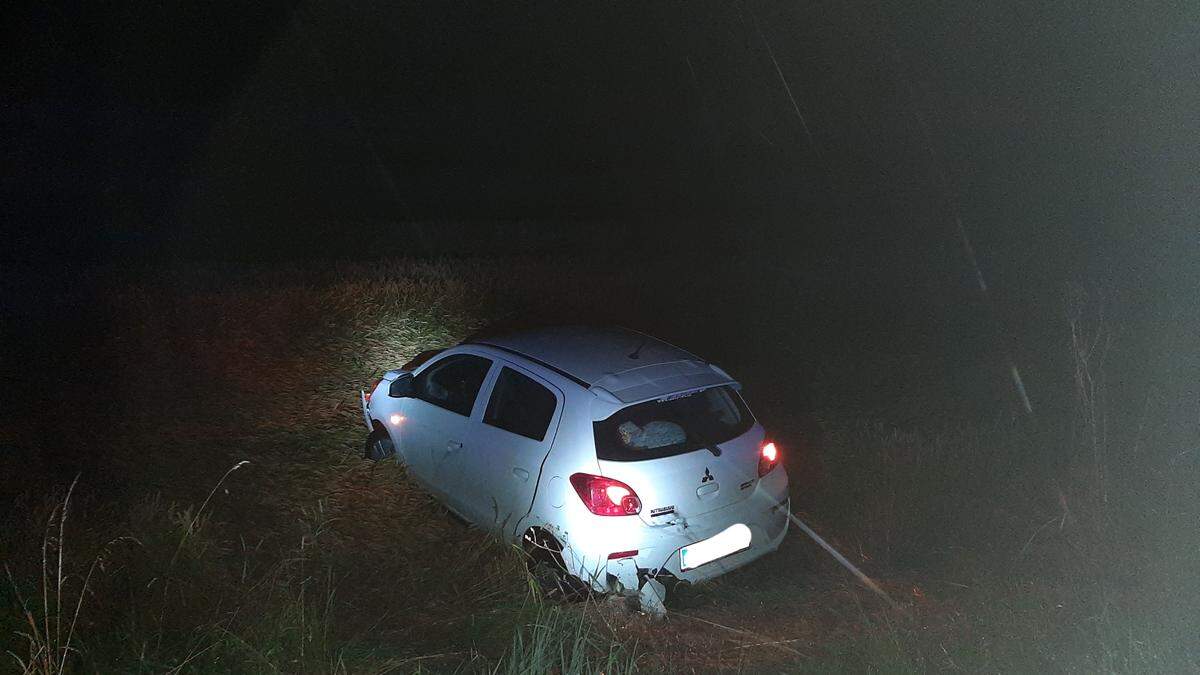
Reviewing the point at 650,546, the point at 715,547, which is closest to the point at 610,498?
the point at 650,546

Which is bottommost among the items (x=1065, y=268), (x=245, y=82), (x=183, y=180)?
(x=1065, y=268)

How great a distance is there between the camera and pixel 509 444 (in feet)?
21.3

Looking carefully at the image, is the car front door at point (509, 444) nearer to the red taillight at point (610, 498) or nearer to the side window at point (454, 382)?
the side window at point (454, 382)

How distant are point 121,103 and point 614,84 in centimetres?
1869

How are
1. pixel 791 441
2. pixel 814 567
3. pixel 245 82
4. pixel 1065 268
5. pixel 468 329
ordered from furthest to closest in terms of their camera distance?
pixel 245 82
pixel 1065 268
pixel 468 329
pixel 791 441
pixel 814 567

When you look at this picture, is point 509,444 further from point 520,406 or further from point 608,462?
point 608,462

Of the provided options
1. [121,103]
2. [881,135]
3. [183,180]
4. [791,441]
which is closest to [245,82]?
[121,103]

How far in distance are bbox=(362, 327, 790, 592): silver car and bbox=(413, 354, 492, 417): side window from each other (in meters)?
0.01

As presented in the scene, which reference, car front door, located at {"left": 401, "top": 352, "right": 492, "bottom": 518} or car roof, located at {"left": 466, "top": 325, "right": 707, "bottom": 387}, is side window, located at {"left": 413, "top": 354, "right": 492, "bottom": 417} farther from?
car roof, located at {"left": 466, "top": 325, "right": 707, "bottom": 387}

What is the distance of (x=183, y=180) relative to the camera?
2870cm

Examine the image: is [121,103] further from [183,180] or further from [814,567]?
[814,567]

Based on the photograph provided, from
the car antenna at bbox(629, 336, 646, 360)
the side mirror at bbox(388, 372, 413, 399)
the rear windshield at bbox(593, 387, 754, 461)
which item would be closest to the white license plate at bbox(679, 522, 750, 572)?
the rear windshield at bbox(593, 387, 754, 461)

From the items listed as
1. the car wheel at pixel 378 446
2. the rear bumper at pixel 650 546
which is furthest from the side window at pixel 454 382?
the rear bumper at pixel 650 546

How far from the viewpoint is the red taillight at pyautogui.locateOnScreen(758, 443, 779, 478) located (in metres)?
6.40
